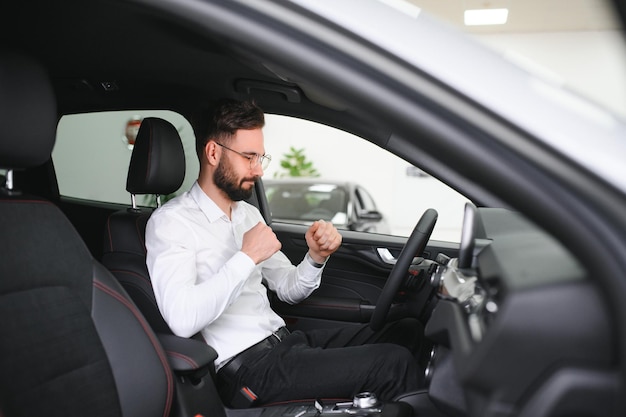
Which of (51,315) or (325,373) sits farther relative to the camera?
(325,373)

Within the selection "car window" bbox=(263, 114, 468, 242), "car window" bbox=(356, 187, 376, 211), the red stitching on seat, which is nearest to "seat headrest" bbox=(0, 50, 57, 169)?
the red stitching on seat

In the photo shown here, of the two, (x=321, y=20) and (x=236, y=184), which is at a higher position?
(x=321, y=20)

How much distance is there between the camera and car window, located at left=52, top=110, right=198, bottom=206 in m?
2.75

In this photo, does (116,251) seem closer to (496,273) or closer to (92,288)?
(92,288)

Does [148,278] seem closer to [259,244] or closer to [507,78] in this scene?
[259,244]

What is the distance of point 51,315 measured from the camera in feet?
4.11

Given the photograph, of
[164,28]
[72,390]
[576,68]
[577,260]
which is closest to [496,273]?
[577,260]

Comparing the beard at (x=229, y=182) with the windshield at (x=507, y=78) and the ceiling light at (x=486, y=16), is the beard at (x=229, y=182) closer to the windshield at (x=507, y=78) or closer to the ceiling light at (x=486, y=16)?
the windshield at (x=507, y=78)

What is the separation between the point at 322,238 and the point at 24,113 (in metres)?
1.11

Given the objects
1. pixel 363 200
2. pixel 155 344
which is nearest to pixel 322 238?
pixel 155 344

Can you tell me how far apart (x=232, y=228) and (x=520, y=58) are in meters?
1.37

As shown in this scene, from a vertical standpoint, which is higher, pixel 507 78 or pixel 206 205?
pixel 507 78

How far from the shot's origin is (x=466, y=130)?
0.72 m

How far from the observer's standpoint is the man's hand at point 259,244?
1.73 meters
